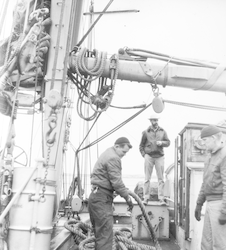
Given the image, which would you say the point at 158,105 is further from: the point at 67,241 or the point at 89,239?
the point at 67,241

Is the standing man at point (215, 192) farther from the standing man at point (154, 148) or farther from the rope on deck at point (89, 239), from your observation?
the standing man at point (154, 148)

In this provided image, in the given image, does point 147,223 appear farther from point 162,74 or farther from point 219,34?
point 219,34

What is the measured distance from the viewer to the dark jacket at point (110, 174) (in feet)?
13.1

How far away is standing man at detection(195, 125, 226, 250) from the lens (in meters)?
3.23

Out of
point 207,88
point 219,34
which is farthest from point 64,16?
point 219,34

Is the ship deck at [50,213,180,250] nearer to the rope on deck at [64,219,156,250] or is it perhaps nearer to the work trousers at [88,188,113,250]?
the rope on deck at [64,219,156,250]

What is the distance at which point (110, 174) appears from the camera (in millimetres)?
4004

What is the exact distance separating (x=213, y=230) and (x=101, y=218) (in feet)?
4.21

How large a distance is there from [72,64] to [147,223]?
2537mm

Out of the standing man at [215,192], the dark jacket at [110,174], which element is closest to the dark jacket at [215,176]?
the standing man at [215,192]

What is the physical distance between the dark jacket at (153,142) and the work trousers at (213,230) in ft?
9.53

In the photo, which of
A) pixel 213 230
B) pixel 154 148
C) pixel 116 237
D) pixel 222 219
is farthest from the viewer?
pixel 154 148

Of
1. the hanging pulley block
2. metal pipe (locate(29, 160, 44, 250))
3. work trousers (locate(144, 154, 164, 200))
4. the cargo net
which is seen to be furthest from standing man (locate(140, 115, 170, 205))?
metal pipe (locate(29, 160, 44, 250))

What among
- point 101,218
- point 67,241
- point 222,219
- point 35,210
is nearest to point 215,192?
point 222,219
